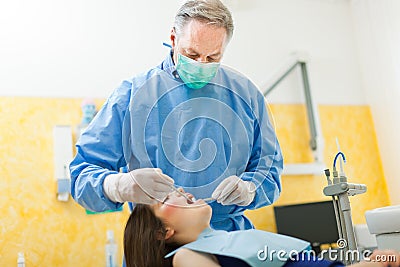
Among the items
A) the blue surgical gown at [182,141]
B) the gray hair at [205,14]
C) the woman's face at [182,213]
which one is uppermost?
the gray hair at [205,14]

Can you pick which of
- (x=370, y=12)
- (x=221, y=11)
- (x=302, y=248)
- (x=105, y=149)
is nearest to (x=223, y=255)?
(x=302, y=248)

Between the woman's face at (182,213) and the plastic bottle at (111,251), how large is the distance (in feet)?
4.71

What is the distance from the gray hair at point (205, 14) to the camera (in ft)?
4.38

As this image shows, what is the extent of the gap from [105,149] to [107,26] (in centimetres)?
191

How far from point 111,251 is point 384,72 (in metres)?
2.11

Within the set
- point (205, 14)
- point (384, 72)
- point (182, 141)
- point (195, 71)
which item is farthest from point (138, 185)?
point (384, 72)

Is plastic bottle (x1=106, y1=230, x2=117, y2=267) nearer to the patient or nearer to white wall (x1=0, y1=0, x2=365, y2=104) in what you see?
white wall (x1=0, y1=0, x2=365, y2=104)

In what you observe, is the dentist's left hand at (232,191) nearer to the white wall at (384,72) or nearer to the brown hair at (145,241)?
the brown hair at (145,241)

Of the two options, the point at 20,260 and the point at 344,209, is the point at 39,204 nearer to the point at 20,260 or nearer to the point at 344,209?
the point at 20,260

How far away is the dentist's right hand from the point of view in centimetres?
115

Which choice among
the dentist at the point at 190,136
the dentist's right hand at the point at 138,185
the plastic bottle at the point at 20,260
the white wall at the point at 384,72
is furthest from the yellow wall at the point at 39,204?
the white wall at the point at 384,72

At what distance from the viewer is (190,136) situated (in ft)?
4.19

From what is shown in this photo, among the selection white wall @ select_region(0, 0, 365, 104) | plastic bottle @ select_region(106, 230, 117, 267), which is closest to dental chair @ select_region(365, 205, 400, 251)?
plastic bottle @ select_region(106, 230, 117, 267)

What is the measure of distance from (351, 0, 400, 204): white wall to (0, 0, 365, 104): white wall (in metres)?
0.10
